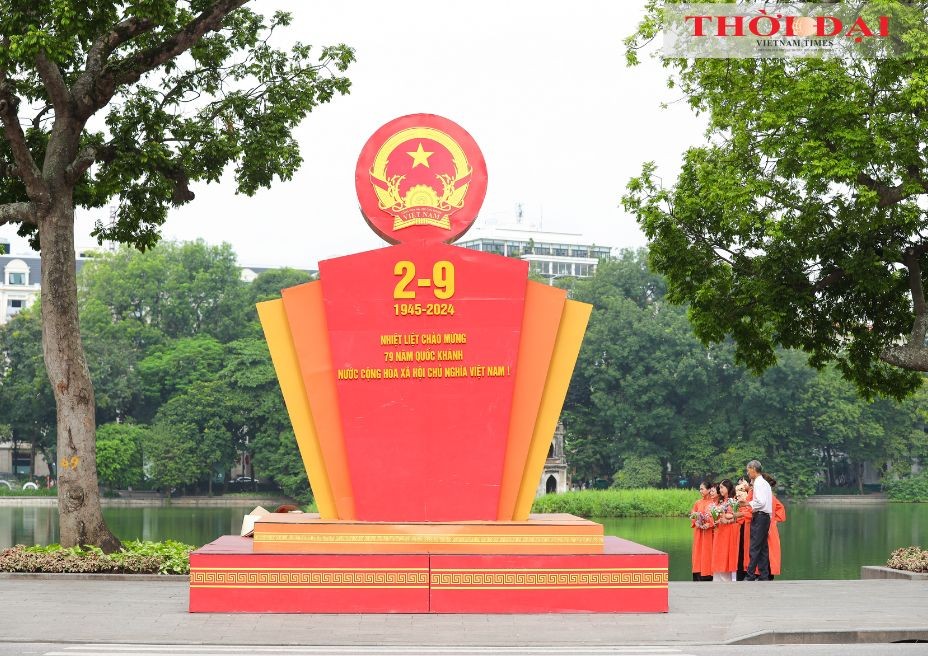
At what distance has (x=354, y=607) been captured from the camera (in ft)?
36.2

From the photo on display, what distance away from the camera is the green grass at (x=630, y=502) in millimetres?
48494

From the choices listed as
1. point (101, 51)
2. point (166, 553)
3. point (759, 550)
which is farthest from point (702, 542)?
point (101, 51)

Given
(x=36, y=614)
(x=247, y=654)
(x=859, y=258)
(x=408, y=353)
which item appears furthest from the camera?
(x=859, y=258)

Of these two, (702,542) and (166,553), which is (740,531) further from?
(166,553)

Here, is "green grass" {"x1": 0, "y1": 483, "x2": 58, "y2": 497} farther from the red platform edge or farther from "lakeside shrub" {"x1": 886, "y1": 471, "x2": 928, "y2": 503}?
the red platform edge

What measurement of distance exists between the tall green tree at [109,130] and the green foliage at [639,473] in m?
40.0

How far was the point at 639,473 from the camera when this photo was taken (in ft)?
183

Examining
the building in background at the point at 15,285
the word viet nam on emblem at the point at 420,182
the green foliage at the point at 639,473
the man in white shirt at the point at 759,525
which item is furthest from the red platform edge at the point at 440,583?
the building in background at the point at 15,285

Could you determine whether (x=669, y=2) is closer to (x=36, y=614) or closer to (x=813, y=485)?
(x=36, y=614)

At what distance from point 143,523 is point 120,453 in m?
11.6

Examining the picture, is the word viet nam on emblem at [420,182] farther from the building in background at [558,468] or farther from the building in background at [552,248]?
the building in background at [552,248]

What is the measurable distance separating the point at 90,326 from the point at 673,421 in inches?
Result: 1110

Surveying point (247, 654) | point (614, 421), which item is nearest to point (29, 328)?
point (614, 421)

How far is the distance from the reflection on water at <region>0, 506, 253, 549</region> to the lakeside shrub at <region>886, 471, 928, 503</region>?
32100 millimetres
